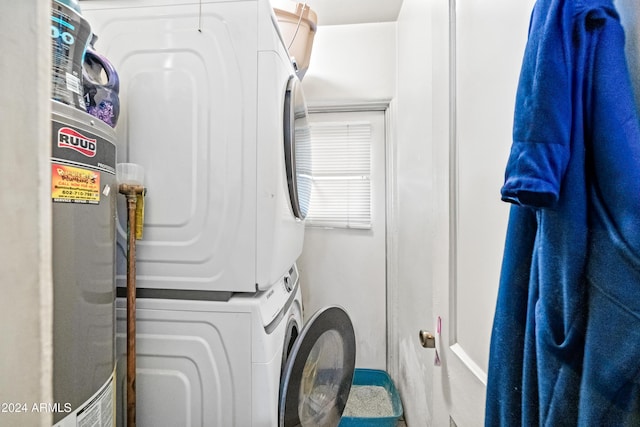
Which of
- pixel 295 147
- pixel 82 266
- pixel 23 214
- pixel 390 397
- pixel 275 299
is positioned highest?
pixel 295 147

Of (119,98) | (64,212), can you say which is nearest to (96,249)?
(64,212)

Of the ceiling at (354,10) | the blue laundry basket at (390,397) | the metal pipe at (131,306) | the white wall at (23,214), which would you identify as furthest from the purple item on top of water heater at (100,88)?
the blue laundry basket at (390,397)

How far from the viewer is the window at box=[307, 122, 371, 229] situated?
2045mm

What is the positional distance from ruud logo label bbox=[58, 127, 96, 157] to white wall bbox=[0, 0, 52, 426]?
0.42 meters

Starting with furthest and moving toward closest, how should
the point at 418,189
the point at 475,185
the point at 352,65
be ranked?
the point at 352,65, the point at 418,189, the point at 475,185

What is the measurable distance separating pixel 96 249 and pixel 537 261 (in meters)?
0.86

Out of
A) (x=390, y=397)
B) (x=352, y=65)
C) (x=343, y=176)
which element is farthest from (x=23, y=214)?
(x=390, y=397)

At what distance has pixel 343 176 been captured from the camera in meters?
2.05

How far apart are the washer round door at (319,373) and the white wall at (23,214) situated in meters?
0.72

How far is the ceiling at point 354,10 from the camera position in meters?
1.71

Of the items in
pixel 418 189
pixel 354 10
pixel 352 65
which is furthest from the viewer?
pixel 352 65

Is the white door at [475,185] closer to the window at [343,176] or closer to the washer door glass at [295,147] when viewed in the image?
the washer door glass at [295,147]

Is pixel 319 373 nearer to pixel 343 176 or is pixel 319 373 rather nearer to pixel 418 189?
pixel 418 189

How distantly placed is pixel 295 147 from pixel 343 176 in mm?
1121
